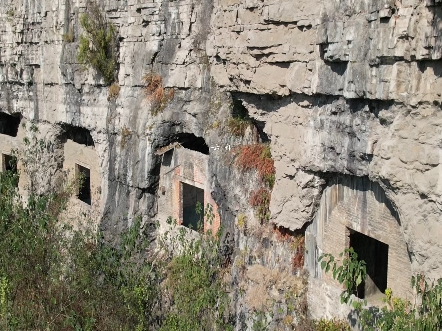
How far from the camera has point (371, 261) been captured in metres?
7.82

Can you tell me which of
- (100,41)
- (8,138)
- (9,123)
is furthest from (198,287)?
(9,123)

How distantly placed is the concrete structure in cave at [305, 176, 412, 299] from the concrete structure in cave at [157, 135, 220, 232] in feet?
7.74

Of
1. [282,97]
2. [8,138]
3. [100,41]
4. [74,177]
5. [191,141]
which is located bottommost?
[74,177]

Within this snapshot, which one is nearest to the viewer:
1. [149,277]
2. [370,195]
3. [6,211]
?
[370,195]

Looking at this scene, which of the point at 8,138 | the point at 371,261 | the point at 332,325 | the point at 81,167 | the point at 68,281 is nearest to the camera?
the point at 332,325

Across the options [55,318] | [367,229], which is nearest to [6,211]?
[55,318]

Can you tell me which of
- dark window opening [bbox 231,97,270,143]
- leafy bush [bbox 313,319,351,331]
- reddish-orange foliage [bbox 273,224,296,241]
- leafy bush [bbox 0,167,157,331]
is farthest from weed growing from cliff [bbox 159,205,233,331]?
leafy bush [bbox 313,319,351,331]

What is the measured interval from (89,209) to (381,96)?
7876 mm

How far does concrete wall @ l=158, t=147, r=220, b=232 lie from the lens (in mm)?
9648

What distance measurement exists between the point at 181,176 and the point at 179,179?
0.10 metres

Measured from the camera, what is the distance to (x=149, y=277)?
10094mm

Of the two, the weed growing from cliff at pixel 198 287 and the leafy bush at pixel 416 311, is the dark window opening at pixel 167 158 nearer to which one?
the weed growing from cliff at pixel 198 287

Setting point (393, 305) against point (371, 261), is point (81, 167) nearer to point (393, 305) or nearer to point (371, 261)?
point (371, 261)

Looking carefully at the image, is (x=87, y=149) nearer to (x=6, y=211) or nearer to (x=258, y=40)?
(x=6, y=211)
